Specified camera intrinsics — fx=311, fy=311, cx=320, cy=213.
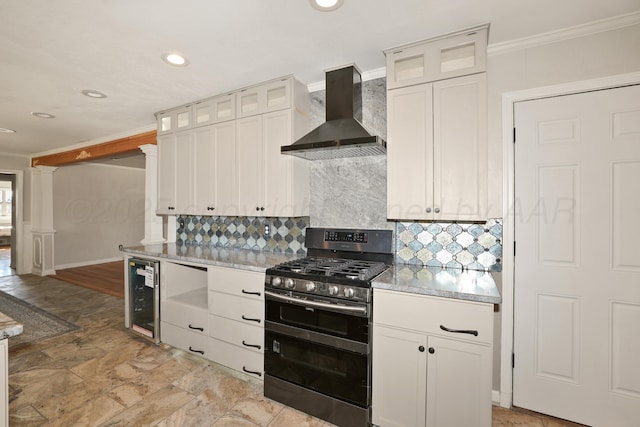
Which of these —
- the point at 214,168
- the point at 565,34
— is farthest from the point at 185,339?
the point at 565,34

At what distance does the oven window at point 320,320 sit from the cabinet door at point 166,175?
193cm

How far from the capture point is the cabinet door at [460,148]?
6.63 ft

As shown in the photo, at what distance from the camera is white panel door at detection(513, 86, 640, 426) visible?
189 cm

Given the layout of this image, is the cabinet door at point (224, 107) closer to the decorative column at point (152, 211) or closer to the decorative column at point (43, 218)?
the decorative column at point (152, 211)

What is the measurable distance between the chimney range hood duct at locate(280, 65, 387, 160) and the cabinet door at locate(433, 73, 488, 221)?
1.43ft

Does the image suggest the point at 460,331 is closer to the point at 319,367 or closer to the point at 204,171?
the point at 319,367

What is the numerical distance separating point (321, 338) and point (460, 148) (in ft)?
5.08

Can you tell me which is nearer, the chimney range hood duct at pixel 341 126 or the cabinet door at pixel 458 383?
the cabinet door at pixel 458 383

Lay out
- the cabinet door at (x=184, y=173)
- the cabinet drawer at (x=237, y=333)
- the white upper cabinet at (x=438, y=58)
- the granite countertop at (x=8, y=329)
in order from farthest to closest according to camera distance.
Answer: the cabinet door at (x=184, y=173)
the cabinet drawer at (x=237, y=333)
the white upper cabinet at (x=438, y=58)
the granite countertop at (x=8, y=329)

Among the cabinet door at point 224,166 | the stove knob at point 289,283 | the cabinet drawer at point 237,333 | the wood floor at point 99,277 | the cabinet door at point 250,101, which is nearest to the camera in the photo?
the stove knob at point 289,283

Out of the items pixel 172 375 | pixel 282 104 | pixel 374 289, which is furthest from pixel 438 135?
pixel 172 375

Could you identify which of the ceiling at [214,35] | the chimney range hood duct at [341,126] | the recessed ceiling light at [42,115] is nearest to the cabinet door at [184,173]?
the ceiling at [214,35]

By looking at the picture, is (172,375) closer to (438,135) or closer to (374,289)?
(374,289)

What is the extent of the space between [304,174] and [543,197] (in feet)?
6.01
